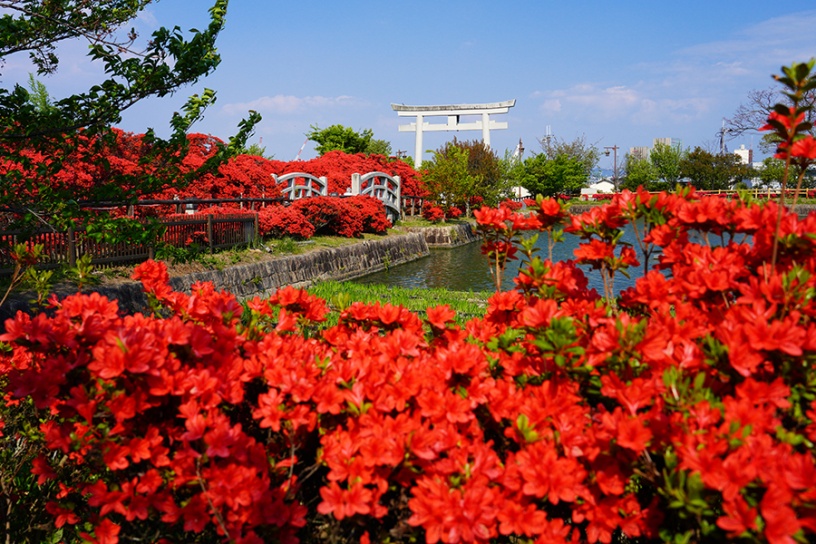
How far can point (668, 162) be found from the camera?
56156 millimetres

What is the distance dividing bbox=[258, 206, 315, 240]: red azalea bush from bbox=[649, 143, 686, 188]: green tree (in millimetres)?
42835

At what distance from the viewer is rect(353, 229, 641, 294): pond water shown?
14830mm

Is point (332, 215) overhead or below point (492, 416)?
overhead

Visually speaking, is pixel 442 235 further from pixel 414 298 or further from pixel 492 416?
pixel 492 416

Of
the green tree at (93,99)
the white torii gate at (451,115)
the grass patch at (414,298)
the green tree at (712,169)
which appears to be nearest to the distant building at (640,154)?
the green tree at (712,169)

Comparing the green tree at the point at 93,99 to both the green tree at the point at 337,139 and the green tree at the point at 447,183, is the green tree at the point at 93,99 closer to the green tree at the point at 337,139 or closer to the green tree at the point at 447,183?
the green tree at the point at 447,183

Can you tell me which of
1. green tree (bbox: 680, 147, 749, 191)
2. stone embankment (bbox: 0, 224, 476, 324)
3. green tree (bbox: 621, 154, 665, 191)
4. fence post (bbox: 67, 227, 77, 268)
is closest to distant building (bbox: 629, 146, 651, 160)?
green tree (bbox: 621, 154, 665, 191)

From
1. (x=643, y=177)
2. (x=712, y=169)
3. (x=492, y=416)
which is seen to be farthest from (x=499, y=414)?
(x=643, y=177)

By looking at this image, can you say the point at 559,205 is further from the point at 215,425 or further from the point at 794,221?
the point at 215,425

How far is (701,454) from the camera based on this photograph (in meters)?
1.49

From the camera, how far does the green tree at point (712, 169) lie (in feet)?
161

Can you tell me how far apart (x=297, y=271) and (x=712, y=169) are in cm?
4272

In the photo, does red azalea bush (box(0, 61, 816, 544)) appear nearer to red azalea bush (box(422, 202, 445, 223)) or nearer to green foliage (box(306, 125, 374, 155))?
red azalea bush (box(422, 202, 445, 223))

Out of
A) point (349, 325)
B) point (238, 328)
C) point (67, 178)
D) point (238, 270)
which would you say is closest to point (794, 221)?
point (349, 325)
